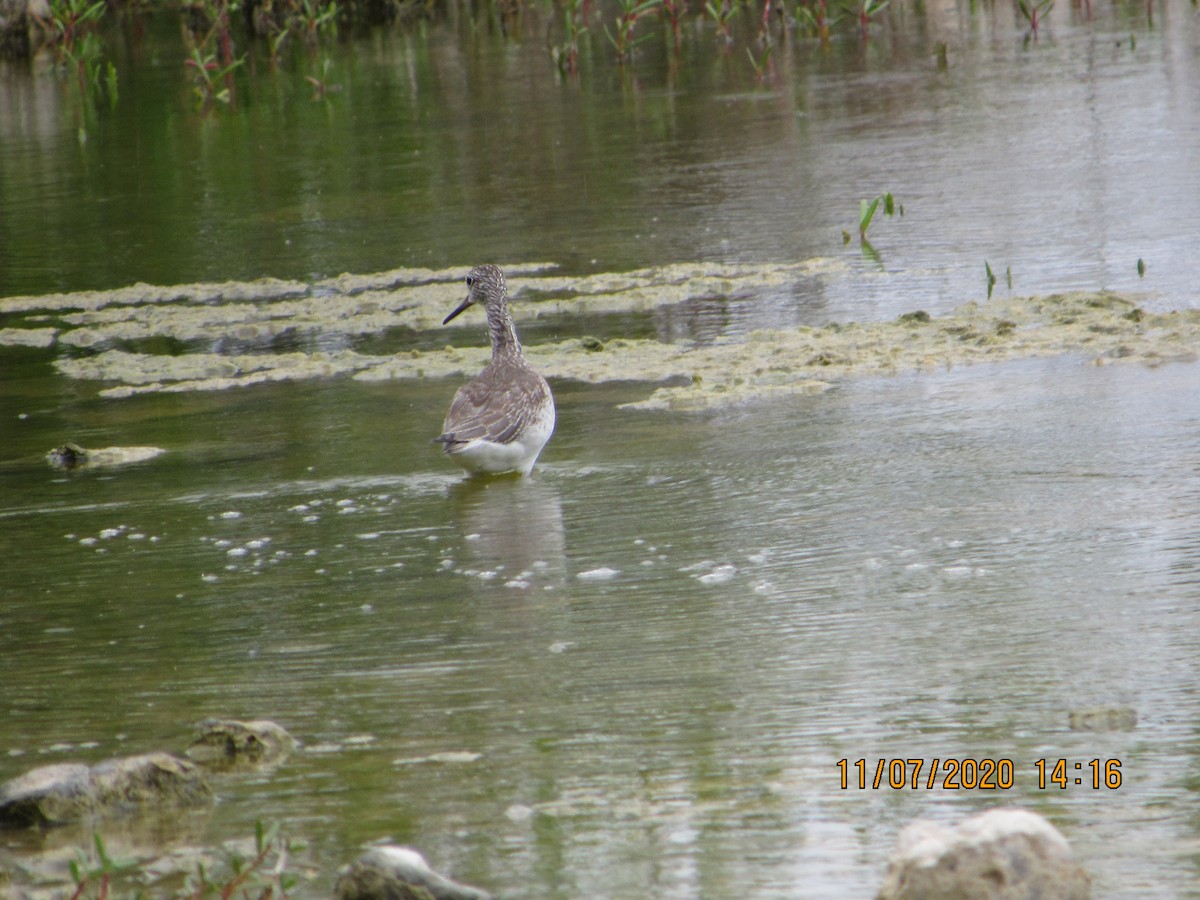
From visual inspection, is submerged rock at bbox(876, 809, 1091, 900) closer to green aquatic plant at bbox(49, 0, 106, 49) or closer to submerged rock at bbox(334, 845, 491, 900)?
submerged rock at bbox(334, 845, 491, 900)

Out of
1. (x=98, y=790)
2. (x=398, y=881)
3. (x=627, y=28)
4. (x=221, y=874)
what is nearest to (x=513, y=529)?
(x=98, y=790)

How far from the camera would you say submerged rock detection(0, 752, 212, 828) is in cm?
402

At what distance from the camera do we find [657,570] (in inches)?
229

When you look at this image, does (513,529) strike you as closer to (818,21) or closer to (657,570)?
(657,570)

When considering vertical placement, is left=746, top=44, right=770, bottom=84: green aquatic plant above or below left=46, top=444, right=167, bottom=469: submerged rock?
above

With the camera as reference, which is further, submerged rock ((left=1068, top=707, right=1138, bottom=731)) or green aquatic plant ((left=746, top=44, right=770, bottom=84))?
green aquatic plant ((left=746, top=44, right=770, bottom=84))

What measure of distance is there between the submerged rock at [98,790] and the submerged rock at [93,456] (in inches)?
162

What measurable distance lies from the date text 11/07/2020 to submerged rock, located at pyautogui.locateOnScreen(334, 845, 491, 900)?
1.03 metres

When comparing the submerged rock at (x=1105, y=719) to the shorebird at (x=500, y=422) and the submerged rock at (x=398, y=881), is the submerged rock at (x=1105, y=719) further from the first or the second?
the shorebird at (x=500, y=422)

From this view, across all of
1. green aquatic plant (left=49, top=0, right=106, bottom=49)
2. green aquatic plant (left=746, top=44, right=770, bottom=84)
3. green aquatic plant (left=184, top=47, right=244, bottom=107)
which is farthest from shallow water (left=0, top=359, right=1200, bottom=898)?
green aquatic plant (left=49, top=0, right=106, bottom=49)

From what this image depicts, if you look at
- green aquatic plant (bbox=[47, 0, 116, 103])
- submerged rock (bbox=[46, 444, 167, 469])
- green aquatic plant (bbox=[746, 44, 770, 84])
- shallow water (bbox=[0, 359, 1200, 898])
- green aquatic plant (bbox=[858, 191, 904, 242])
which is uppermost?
green aquatic plant (bbox=[47, 0, 116, 103])

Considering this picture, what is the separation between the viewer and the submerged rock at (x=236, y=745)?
435cm

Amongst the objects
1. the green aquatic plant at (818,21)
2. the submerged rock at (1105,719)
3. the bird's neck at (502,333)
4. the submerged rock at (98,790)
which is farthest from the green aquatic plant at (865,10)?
the submerged rock at (98,790)

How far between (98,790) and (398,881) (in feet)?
3.62
